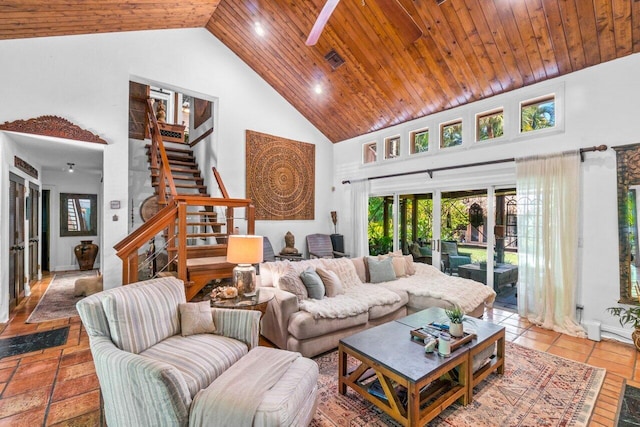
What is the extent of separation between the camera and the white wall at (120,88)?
3791mm

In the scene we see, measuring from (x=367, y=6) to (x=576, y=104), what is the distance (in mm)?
2951

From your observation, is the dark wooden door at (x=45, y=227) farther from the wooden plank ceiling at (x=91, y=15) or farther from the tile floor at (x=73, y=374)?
the wooden plank ceiling at (x=91, y=15)

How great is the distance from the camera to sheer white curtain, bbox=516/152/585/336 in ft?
12.0

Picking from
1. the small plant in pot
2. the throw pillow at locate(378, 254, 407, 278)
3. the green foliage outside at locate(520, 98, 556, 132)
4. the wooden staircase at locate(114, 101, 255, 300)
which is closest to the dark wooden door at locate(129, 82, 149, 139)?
the wooden staircase at locate(114, 101, 255, 300)

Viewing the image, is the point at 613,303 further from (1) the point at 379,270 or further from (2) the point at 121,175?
(2) the point at 121,175

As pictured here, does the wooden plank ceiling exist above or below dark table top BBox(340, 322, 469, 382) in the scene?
above

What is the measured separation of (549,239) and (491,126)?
6.19 feet

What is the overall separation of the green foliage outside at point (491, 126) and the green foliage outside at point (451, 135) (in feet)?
1.01

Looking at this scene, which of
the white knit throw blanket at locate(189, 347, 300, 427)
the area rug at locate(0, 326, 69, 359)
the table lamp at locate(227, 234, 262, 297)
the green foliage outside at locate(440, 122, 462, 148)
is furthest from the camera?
the green foliage outside at locate(440, 122, 462, 148)

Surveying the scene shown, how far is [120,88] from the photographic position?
444cm

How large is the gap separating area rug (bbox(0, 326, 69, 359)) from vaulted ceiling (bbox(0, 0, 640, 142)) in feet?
11.5

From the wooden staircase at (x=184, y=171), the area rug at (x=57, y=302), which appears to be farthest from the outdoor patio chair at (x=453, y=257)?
the area rug at (x=57, y=302)

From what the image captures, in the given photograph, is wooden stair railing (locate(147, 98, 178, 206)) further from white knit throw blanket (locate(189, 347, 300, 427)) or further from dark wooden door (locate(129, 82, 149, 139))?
white knit throw blanket (locate(189, 347, 300, 427))

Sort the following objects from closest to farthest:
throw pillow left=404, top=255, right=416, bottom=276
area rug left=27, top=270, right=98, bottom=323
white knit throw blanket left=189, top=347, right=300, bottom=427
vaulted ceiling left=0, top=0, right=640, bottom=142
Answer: white knit throw blanket left=189, top=347, right=300, bottom=427, vaulted ceiling left=0, top=0, right=640, bottom=142, area rug left=27, top=270, right=98, bottom=323, throw pillow left=404, top=255, right=416, bottom=276
